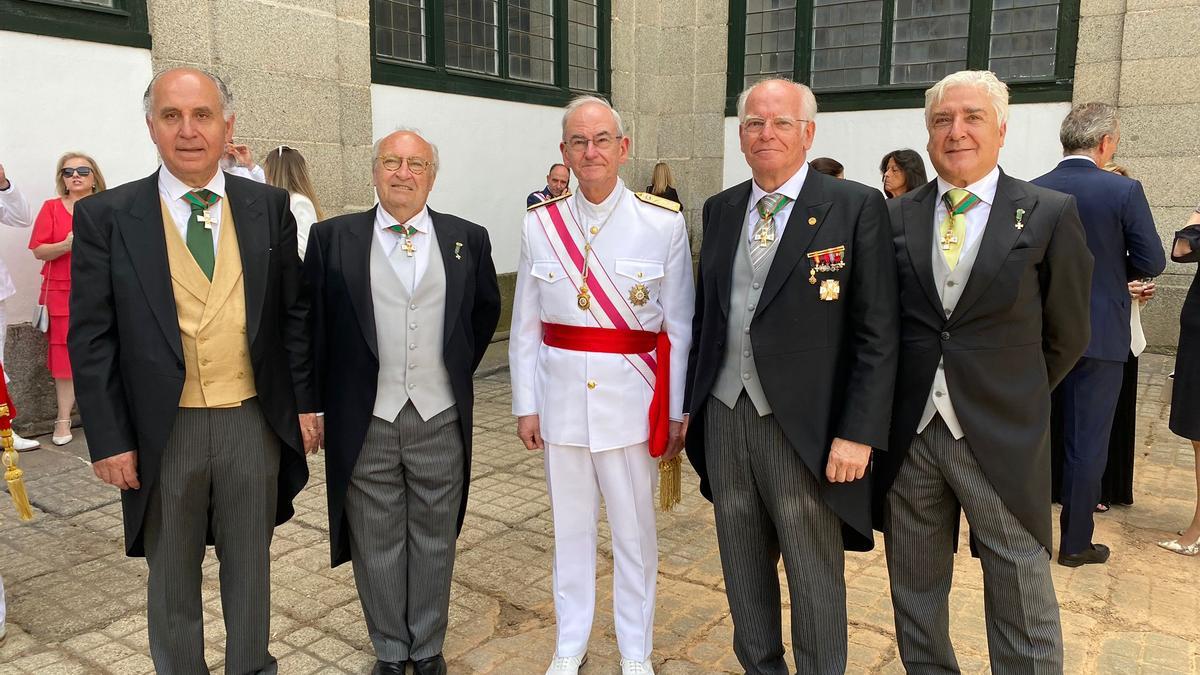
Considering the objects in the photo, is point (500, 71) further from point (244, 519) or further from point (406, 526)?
point (244, 519)

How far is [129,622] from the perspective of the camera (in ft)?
12.0

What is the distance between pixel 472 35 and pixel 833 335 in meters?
7.82

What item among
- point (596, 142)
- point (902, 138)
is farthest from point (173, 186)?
point (902, 138)

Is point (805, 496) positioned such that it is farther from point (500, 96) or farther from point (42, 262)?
point (500, 96)

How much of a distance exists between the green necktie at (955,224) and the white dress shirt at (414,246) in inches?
66.5

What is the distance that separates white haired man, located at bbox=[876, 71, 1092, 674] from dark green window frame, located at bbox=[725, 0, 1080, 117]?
8016 millimetres

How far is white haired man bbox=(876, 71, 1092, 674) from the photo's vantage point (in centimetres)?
256

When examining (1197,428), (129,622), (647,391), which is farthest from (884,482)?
(129,622)

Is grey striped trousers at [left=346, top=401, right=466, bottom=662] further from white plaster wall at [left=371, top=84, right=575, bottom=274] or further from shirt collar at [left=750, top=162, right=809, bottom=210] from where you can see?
white plaster wall at [left=371, top=84, right=575, bottom=274]

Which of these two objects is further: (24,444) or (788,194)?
(24,444)

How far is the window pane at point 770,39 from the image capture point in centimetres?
1101

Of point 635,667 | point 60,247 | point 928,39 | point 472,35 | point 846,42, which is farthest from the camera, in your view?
point 846,42

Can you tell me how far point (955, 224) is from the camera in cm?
265

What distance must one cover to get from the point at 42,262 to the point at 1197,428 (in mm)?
7093
